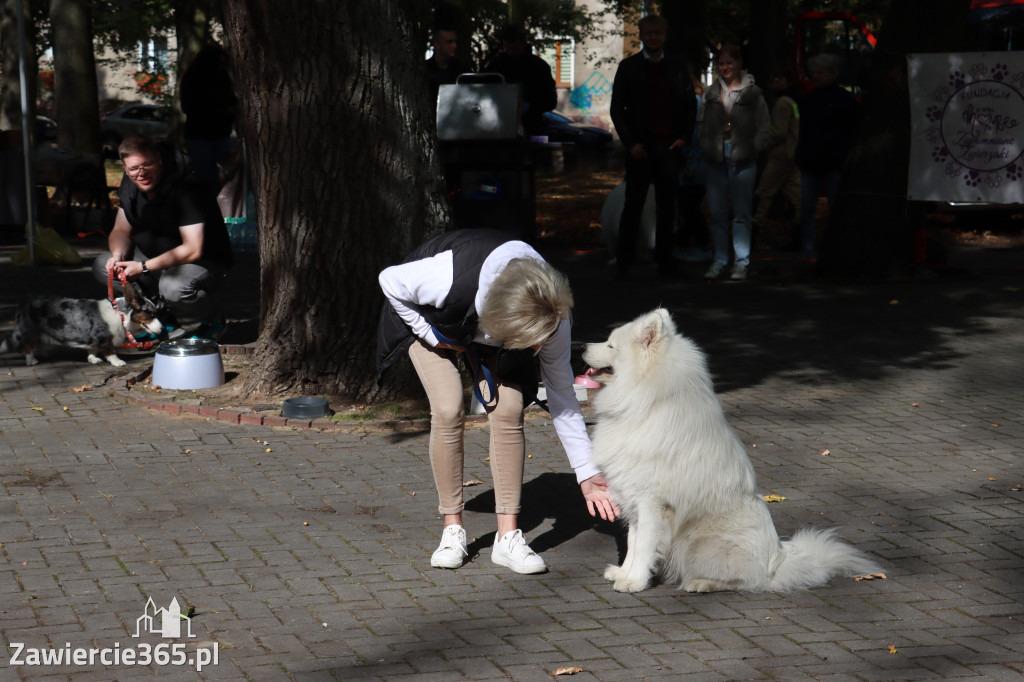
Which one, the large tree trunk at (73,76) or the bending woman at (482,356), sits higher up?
the large tree trunk at (73,76)

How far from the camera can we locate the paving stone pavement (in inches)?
158

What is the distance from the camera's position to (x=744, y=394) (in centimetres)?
802

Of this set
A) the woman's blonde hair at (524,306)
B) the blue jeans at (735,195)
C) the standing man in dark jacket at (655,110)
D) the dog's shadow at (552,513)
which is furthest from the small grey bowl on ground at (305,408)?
the blue jeans at (735,195)

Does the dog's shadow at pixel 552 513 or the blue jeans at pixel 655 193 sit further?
the blue jeans at pixel 655 193

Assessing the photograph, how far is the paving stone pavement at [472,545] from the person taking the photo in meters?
4.02

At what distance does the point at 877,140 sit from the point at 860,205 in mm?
767

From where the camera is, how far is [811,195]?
44.2 feet

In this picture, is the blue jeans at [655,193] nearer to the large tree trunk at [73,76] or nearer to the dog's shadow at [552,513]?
the dog's shadow at [552,513]

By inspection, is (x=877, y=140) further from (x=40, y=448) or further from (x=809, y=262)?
(x=40, y=448)

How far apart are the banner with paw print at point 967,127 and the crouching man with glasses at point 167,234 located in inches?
298

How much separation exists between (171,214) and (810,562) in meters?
5.83

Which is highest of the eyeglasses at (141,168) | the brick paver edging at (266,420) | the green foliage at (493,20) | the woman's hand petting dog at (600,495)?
the green foliage at (493,20)

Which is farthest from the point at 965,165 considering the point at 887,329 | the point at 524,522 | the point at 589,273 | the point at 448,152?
the point at 524,522

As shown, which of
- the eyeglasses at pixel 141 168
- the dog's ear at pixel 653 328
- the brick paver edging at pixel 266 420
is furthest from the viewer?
the eyeglasses at pixel 141 168
